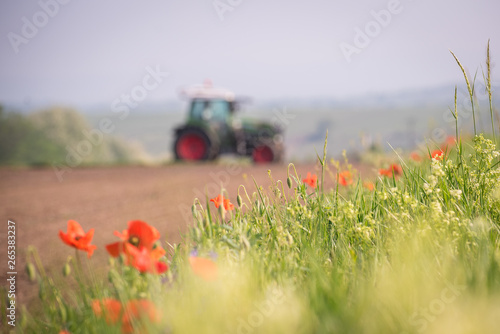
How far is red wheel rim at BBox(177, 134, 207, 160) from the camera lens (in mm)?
11516

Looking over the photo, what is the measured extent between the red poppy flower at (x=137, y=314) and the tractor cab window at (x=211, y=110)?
406 inches

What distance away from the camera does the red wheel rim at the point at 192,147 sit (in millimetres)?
11516

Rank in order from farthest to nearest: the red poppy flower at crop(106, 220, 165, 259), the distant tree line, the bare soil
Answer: the distant tree line < the bare soil < the red poppy flower at crop(106, 220, 165, 259)

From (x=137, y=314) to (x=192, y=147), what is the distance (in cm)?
1051

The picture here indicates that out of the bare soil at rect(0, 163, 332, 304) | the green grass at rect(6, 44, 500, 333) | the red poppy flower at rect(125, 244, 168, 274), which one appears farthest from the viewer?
the bare soil at rect(0, 163, 332, 304)

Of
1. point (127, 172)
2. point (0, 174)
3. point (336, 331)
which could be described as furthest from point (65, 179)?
point (336, 331)

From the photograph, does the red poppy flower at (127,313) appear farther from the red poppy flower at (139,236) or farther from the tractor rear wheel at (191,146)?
the tractor rear wheel at (191,146)

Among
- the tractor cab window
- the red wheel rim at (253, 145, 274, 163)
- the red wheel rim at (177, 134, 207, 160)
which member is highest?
the tractor cab window

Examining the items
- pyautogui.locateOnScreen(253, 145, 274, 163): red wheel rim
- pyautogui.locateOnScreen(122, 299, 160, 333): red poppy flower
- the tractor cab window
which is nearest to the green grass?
pyautogui.locateOnScreen(122, 299, 160, 333): red poppy flower

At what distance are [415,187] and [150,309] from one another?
1509 millimetres

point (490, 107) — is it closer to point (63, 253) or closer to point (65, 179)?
point (63, 253)

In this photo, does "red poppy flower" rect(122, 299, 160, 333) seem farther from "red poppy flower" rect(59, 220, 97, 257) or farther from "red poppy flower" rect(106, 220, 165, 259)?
"red poppy flower" rect(59, 220, 97, 257)

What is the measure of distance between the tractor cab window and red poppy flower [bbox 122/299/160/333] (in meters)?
10.3

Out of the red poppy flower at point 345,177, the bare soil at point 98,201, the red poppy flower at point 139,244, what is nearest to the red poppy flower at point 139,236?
the red poppy flower at point 139,244
